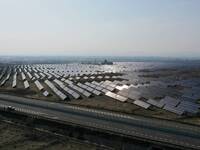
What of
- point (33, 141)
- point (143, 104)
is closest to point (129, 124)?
point (33, 141)

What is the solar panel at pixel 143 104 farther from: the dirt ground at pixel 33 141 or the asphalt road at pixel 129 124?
the dirt ground at pixel 33 141

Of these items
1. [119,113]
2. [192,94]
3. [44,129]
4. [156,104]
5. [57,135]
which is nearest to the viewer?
[57,135]

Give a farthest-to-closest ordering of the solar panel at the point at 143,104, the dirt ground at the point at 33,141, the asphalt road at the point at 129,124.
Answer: the solar panel at the point at 143,104, the asphalt road at the point at 129,124, the dirt ground at the point at 33,141

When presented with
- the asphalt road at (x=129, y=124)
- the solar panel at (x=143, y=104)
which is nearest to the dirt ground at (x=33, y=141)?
the asphalt road at (x=129, y=124)

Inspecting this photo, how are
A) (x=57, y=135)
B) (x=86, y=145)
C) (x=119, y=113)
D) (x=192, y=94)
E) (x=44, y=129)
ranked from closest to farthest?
(x=86, y=145) < (x=57, y=135) < (x=44, y=129) < (x=119, y=113) < (x=192, y=94)

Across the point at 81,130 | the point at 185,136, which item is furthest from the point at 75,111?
the point at 185,136

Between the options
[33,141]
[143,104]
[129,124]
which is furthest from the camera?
[143,104]

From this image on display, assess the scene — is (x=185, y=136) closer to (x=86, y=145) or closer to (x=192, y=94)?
(x=86, y=145)

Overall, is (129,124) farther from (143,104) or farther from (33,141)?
(143,104)

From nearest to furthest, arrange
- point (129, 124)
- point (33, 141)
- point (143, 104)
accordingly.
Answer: point (33, 141) < point (129, 124) < point (143, 104)
